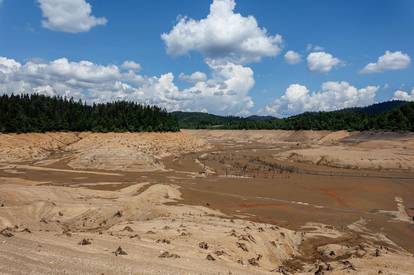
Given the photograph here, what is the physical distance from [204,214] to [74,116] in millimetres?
75964

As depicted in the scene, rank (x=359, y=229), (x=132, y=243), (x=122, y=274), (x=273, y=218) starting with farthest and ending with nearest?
1. (x=273, y=218)
2. (x=359, y=229)
3. (x=132, y=243)
4. (x=122, y=274)

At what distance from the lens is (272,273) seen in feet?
48.6

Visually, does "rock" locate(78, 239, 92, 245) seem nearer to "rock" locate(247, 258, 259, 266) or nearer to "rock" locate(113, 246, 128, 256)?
"rock" locate(113, 246, 128, 256)

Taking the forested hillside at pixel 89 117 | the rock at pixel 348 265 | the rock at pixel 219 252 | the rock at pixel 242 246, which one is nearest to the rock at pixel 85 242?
the rock at pixel 219 252

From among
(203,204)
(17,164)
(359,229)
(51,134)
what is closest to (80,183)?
(203,204)

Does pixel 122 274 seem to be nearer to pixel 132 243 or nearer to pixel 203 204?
pixel 132 243

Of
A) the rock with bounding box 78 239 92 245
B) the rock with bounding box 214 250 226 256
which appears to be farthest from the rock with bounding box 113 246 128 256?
the rock with bounding box 214 250 226 256

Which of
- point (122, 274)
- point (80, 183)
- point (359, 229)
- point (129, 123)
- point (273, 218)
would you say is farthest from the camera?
point (129, 123)

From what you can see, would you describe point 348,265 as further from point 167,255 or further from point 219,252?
point 167,255

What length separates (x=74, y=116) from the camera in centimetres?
9788

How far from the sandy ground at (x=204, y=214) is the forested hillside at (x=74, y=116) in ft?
25.7

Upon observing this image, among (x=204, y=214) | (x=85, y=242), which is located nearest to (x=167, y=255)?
(x=85, y=242)

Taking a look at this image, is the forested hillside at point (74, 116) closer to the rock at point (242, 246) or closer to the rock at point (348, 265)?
the rock at point (242, 246)

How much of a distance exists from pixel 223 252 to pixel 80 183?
3257 centimetres
